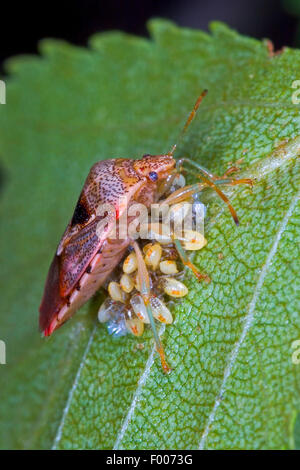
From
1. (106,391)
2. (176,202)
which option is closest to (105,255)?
(176,202)

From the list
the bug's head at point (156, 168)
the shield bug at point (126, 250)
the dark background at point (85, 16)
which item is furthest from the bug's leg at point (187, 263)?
the dark background at point (85, 16)

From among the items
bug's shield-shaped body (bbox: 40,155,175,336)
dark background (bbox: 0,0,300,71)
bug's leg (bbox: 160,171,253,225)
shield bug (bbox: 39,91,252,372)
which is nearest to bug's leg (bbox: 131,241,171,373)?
shield bug (bbox: 39,91,252,372)

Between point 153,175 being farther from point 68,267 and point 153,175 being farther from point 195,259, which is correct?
point 68,267

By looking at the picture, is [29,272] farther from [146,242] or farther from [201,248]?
[201,248]

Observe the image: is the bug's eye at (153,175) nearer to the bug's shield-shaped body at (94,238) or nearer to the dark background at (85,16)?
the bug's shield-shaped body at (94,238)

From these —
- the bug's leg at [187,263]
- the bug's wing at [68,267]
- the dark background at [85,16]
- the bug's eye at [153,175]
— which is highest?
the dark background at [85,16]

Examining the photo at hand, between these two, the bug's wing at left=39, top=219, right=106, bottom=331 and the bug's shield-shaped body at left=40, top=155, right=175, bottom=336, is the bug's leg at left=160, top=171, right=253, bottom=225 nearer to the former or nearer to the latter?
the bug's shield-shaped body at left=40, top=155, right=175, bottom=336

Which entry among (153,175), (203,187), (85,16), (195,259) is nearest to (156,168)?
(153,175)
